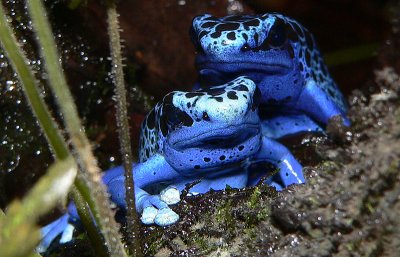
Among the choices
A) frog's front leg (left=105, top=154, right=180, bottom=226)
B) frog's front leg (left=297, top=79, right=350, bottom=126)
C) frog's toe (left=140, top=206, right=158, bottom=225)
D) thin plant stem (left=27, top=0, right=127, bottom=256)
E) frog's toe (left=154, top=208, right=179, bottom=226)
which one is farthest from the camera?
frog's front leg (left=297, top=79, right=350, bottom=126)

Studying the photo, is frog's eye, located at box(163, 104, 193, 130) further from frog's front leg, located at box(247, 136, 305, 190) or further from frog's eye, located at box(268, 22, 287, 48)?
frog's eye, located at box(268, 22, 287, 48)

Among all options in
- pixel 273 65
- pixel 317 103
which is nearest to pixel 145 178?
pixel 273 65

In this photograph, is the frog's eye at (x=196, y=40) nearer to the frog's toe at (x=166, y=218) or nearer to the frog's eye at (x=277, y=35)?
the frog's eye at (x=277, y=35)

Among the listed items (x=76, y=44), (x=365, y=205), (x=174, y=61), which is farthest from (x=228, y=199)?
(x=174, y=61)

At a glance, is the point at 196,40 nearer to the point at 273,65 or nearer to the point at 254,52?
the point at 254,52

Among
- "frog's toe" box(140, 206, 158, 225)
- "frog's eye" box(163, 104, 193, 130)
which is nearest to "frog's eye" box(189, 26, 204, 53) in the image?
"frog's eye" box(163, 104, 193, 130)

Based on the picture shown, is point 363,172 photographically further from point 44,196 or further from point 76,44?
point 76,44

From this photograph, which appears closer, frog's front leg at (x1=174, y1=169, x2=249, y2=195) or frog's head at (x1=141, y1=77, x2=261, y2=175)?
frog's head at (x1=141, y1=77, x2=261, y2=175)
